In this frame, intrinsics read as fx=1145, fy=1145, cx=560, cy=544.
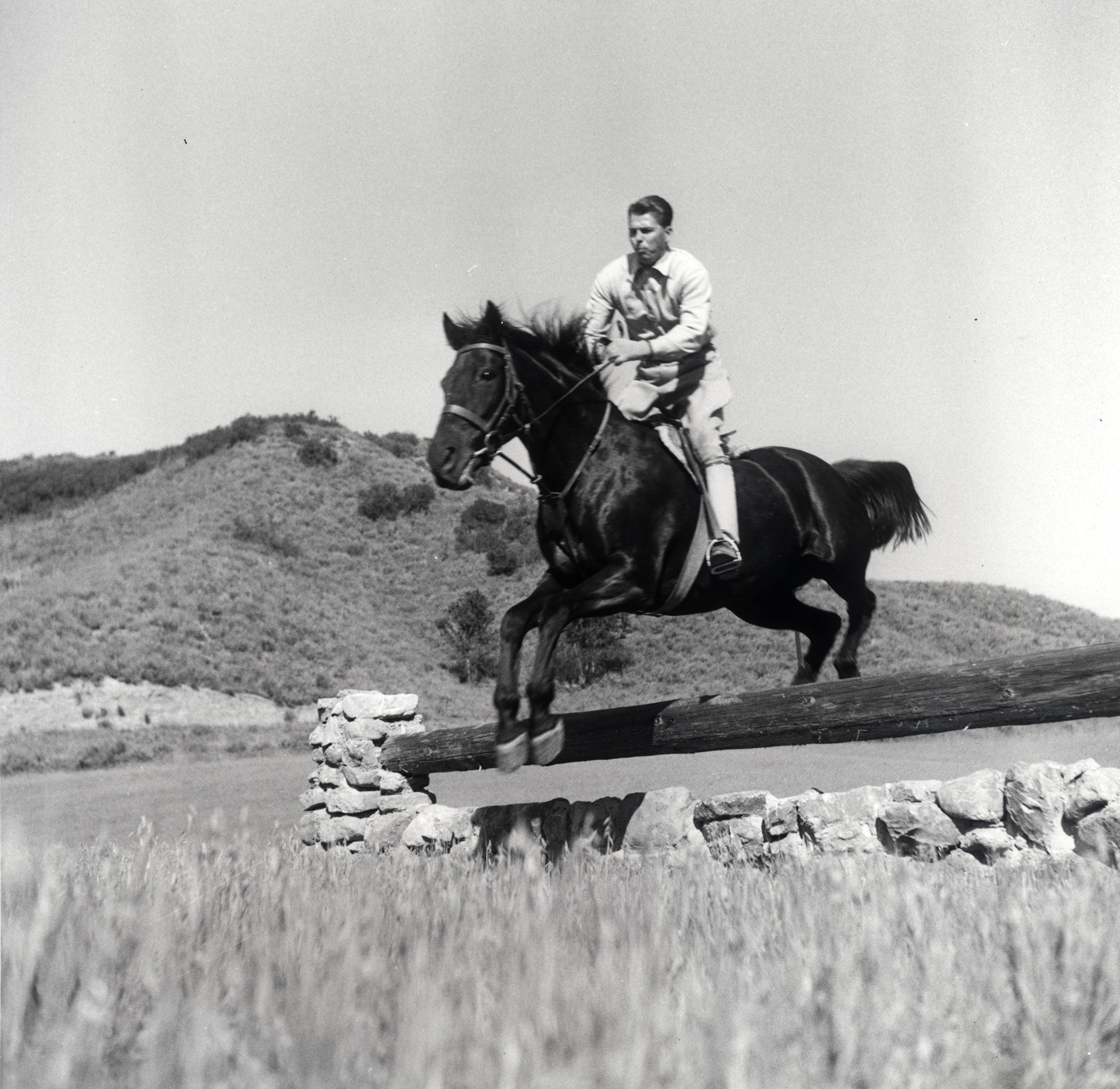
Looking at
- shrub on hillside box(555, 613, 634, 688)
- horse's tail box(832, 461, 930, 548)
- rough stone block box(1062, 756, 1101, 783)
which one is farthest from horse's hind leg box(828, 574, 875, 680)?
shrub on hillside box(555, 613, 634, 688)

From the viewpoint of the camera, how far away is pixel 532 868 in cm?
372

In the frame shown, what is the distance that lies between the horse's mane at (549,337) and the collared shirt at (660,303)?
0.18 metres

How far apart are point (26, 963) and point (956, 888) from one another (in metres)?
3.21

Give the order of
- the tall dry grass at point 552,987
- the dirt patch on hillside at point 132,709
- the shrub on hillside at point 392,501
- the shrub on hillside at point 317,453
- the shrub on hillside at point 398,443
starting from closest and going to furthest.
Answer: the tall dry grass at point 552,987
the dirt patch on hillside at point 132,709
the shrub on hillside at point 392,501
the shrub on hillside at point 317,453
the shrub on hillside at point 398,443

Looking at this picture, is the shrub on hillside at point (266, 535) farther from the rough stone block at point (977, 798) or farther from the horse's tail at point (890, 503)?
the rough stone block at point (977, 798)

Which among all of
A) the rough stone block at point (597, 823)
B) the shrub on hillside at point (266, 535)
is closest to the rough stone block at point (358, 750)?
the rough stone block at point (597, 823)

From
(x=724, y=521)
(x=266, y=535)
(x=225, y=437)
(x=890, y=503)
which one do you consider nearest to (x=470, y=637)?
(x=266, y=535)

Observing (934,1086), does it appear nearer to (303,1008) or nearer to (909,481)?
(303,1008)

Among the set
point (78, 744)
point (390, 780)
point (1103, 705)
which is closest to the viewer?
point (1103, 705)

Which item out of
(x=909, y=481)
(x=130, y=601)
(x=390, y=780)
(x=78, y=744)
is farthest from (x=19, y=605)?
(x=909, y=481)

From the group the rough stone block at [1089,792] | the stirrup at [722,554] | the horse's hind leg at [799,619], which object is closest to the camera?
the rough stone block at [1089,792]

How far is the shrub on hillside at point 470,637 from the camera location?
3928 cm

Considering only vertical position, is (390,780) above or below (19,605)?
above

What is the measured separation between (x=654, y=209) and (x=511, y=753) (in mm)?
3051
